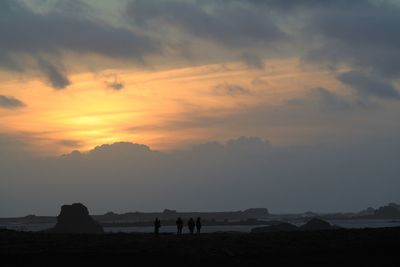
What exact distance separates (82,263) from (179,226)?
2408 centimetres

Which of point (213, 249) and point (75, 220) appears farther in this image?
point (75, 220)

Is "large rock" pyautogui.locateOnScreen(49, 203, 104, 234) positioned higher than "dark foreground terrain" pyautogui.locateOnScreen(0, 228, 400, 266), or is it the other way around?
"large rock" pyautogui.locateOnScreen(49, 203, 104, 234)

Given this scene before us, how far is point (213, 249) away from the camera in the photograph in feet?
175

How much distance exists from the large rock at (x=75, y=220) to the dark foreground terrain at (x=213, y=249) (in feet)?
302

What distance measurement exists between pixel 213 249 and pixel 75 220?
110829 millimetres

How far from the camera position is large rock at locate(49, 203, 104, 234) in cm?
15675

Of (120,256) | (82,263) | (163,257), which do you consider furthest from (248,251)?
(82,263)

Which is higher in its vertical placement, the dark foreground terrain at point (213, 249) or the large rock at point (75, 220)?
the large rock at point (75, 220)

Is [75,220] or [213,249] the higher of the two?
[75,220]

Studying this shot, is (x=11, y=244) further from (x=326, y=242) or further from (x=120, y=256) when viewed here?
(x=326, y=242)

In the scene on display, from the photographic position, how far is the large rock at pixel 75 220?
15675 cm

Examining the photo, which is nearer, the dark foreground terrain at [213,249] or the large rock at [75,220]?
the dark foreground terrain at [213,249]

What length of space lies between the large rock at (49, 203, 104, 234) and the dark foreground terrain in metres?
92.0

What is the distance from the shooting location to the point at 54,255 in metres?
50.6
